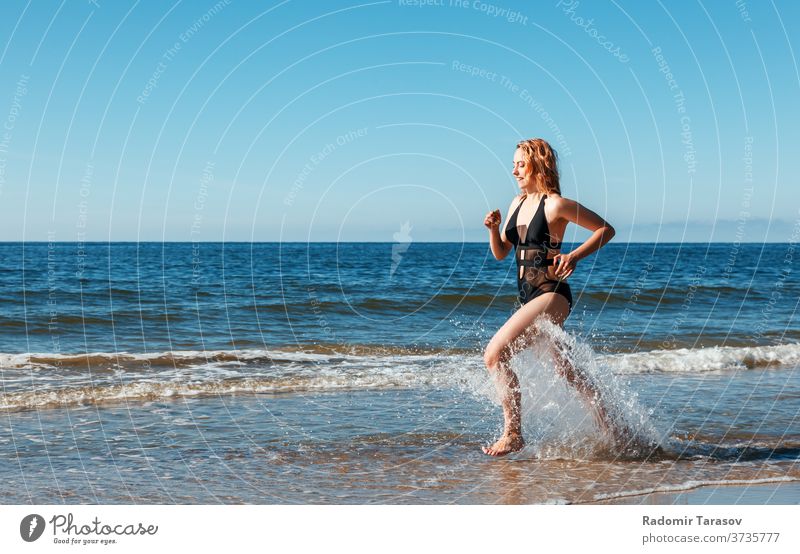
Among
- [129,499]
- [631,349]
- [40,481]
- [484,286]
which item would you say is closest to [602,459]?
A: [129,499]

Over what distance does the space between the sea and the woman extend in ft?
0.54

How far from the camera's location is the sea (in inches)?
268

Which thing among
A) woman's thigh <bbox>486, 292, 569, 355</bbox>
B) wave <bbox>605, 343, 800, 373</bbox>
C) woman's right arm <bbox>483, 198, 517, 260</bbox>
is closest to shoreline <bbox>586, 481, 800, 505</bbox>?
woman's thigh <bbox>486, 292, 569, 355</bbox>

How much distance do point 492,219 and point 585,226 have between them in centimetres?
77

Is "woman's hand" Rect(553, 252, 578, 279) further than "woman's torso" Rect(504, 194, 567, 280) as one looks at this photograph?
No

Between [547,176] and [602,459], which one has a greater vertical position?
[547,176]

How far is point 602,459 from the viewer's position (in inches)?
295

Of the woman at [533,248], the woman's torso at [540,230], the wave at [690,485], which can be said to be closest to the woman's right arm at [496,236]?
the woman at [533,248]

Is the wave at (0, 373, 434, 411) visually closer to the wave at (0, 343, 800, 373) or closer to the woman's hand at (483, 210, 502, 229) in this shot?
the wave at (0, 343, 800, 373)

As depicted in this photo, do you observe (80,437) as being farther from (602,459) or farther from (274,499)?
(602,459)

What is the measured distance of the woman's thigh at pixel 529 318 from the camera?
22.7 ft

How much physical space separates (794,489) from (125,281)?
28.7 metres

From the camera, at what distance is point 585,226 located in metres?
6.96

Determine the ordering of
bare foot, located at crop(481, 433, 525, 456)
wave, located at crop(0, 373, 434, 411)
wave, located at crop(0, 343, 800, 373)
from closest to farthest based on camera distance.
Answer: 1. bare foot, located at crop(481, 433, 525, 456)
2. wave, located at crop(0, 373, 434, 411)
3. wave, located at crop(0, 343, 800, 373)
